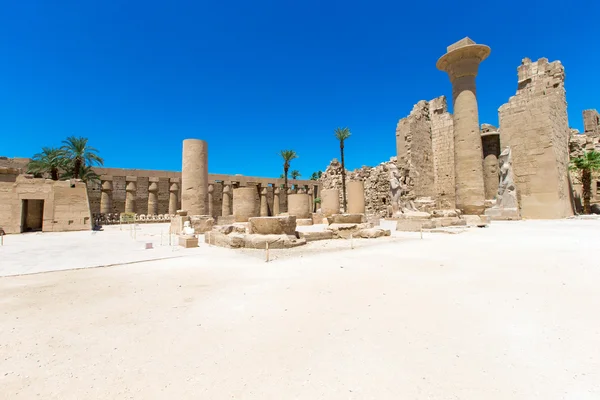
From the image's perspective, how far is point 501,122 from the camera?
18016 millimetres

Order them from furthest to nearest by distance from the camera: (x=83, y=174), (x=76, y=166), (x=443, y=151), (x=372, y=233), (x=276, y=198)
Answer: (x=276, y=198), (x=83, y=174), (x=76, y=166), (x=443, y=151), (x=372, y=233)

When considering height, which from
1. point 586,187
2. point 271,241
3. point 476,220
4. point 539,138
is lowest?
point 271,241

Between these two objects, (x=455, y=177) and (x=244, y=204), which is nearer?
(x=244, y=204)

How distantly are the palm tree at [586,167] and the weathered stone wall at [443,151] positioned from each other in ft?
22.8

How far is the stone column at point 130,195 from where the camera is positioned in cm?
2639

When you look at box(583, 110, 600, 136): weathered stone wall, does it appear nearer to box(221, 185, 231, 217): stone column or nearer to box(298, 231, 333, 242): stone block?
box(298, 231, 333, 242): stone block

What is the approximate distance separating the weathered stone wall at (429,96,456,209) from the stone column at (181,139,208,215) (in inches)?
666

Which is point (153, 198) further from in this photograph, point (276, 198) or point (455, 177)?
point (455, 177)

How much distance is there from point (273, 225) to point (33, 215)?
17.6 m

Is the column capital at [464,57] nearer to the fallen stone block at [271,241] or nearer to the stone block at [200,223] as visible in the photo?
the fallen stone block at [271,241]

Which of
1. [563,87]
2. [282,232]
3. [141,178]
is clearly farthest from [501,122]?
[141,178]

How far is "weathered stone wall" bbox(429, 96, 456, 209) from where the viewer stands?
21.5 m

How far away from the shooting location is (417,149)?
21109 millimetres

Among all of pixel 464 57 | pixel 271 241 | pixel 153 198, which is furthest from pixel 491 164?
pixel 153 198
